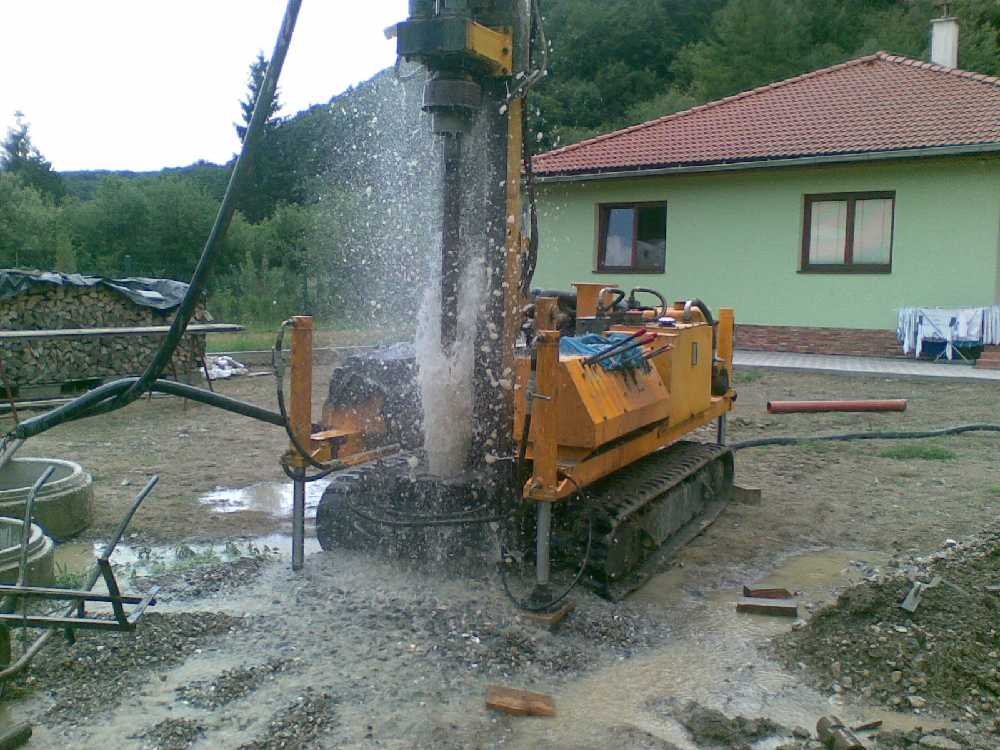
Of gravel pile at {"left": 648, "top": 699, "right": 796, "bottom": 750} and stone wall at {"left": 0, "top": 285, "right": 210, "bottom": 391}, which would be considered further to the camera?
stone wall at {"left": 0, "top": 285, "right": 210, "bottom": 391}

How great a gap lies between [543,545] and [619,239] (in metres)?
14.8

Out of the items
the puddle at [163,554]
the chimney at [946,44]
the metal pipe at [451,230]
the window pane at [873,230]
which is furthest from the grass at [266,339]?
the chimney at [946,44]

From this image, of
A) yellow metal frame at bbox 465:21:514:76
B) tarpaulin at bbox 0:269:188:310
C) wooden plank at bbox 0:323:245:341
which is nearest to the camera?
yellow metal frame at bbox 465:21:514:76

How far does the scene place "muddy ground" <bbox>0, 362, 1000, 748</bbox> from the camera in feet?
11.9

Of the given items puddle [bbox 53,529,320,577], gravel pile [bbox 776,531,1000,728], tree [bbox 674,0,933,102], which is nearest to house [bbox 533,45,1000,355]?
gravel pile [bbox 776,531,1000,728]

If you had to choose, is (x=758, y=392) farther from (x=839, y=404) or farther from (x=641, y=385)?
(x=641, y=385)

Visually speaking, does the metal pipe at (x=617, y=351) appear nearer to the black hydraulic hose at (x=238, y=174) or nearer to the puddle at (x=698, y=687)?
the puddle at (x=698, y=687)

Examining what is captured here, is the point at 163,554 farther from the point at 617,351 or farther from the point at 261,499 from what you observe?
the point at 617,351

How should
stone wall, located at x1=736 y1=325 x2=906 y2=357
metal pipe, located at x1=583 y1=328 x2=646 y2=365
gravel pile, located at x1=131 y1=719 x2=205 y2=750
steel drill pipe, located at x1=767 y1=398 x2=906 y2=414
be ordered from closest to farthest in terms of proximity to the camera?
gravel pile, located at x1=131 y1=719 x2=205 y2=750
metal pipe, located at x1=583 y1=328 x2=646 y2=365
steel drill pipe, located at x1=767 y1=398 x2=906 y2=414
stone wall, located at x1=736 y1=325 x2=906 y2=357

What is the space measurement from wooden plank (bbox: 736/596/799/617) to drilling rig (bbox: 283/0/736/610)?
58 cm

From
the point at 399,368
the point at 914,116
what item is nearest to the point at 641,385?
the point at 399,368

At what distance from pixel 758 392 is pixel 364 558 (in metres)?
8.44

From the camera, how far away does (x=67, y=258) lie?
82.0 ft

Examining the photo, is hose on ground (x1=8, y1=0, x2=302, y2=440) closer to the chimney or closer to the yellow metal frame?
the yellow metal frame
